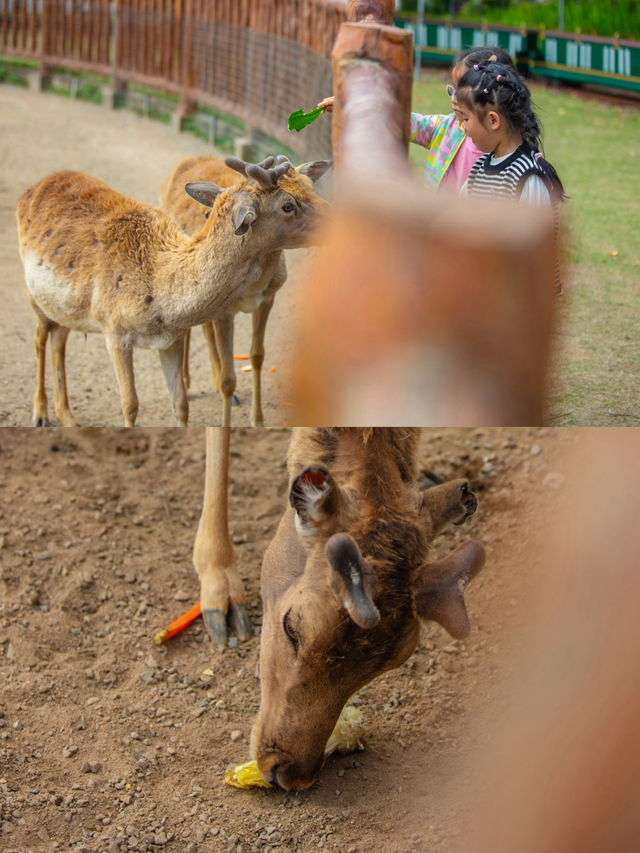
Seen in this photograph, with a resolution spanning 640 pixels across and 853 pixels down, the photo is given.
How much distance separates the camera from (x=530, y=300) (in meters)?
1.49

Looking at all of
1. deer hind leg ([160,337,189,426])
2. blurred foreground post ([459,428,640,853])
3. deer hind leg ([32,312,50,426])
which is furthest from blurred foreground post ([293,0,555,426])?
deer hind leg ([32,312,50,426])

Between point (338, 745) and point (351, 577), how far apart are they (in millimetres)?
1360

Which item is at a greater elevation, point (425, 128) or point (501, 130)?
point (501, 130)

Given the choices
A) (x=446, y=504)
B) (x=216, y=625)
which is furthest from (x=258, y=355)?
(x=446, y=504)

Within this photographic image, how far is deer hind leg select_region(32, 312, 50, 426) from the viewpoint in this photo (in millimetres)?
5984

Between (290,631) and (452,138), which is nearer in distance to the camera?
(290,631)

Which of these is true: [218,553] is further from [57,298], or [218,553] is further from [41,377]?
[41,377]

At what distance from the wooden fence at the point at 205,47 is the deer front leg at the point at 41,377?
2.59 m

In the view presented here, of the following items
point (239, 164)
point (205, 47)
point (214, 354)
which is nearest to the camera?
point (239, 164)

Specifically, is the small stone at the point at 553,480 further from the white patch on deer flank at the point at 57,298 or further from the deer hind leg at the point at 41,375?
the deer hind leg at the point at 41,375

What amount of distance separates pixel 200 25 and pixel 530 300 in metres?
13.2

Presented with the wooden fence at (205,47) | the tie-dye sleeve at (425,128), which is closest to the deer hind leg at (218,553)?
the tie-dye sleeve at (425,128)

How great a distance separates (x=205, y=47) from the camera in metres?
13.3

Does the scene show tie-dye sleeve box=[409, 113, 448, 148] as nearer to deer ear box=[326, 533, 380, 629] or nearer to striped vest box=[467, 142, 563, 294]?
striped vest box=[467, 142, 563, 294]
